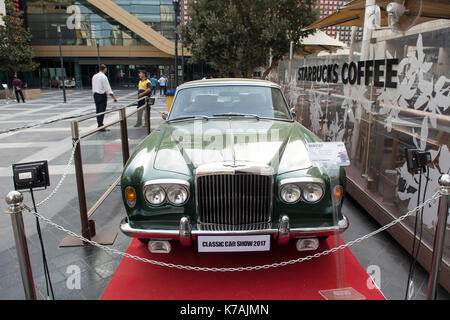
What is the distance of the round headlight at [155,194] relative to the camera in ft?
9.51

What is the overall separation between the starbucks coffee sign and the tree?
6619 millimetres

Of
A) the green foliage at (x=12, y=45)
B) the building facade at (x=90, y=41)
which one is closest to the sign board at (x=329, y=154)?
the green foliage at (x=12, y=45)

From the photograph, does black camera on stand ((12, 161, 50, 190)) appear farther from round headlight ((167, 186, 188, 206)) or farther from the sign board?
the sign board

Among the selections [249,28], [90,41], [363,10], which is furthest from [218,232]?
[90,41]

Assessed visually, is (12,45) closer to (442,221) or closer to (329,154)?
(329,154)

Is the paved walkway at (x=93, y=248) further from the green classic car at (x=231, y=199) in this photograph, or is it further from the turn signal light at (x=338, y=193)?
the turn signal light at (x=338, y=193)

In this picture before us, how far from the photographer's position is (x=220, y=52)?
14.9m

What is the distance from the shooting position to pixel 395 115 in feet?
13.3

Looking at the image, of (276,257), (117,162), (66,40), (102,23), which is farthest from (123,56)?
(276,257)

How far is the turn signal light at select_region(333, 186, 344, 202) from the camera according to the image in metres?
2.98

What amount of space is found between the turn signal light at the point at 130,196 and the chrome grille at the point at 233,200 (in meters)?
0.59

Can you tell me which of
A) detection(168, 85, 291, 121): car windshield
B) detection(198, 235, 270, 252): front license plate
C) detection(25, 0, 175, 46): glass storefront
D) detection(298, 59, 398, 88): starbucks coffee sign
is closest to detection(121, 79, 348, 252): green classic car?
detection(198, 235, 270, 252): front license plate

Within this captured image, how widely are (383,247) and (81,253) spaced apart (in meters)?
3.33

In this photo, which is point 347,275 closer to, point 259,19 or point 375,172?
point 375,172
